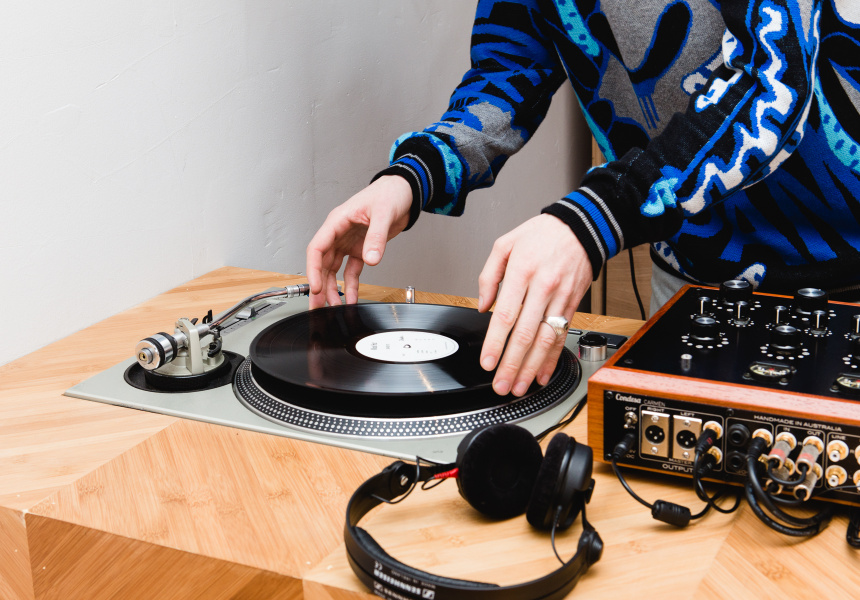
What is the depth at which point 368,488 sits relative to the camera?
0.62 metres

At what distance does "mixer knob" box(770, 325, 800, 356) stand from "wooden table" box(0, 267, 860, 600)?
16cm

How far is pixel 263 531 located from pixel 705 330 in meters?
0.45

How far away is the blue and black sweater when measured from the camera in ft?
2.62

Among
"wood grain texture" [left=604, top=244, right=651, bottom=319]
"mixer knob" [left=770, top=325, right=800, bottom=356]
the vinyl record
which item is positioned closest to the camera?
"mixer knob" [left=770, top=325, right=800, bottom=356]

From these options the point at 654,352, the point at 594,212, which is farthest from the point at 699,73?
the point at 654,352

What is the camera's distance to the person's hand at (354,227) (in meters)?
1.08

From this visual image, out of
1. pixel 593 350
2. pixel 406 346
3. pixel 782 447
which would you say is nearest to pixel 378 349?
pixel 406 346

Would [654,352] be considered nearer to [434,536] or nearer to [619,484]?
[619,484]

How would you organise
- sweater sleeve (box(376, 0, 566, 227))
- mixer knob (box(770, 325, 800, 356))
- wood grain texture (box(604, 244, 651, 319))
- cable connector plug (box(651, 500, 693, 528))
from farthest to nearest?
wood grain texture (box(604, 244, 651, 319))
sweater sleeve (box(376, 0, 566, 227))
mixer knob (box(770, 325, 800, 356))
cable connector plug (box(651, 500, 693, 528))

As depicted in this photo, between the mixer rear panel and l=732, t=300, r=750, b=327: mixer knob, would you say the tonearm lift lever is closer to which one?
the mixer rear panel

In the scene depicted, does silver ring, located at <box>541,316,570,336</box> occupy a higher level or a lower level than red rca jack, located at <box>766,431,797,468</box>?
higher

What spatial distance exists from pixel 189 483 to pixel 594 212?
0.48 m

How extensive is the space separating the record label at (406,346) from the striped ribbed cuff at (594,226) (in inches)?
9.0

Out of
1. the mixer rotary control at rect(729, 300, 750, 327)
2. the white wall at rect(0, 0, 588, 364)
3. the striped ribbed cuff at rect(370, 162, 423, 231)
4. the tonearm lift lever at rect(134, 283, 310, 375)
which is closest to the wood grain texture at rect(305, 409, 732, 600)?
the mixer rotary control at rect(729, 300, 750, 327)
